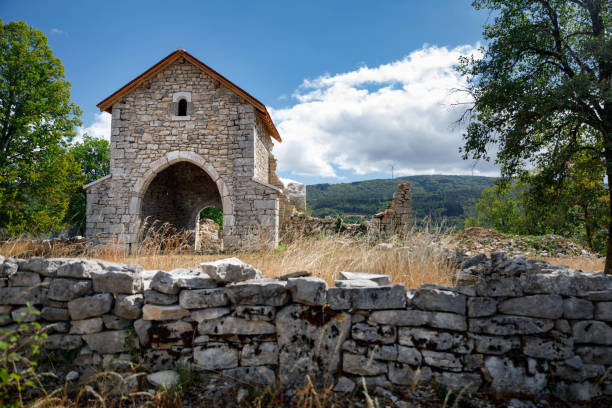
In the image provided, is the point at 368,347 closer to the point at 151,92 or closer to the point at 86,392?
the point at 86,392

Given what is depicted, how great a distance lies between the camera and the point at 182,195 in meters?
14.7

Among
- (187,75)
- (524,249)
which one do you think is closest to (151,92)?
(187,75)

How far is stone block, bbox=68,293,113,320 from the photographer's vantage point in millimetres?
3094

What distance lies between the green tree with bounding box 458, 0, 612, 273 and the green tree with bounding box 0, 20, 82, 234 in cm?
1485

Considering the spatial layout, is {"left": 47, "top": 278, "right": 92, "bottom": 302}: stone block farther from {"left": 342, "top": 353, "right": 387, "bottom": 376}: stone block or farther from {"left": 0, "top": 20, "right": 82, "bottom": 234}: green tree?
{"left": 0, "top": 20, "right": 82, "bottom": 234}: green tree

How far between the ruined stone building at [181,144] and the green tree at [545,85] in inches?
257

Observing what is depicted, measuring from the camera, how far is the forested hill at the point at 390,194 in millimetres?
63438

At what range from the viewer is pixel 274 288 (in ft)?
9.95

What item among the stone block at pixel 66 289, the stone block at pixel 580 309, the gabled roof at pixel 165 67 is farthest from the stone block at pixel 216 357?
the gabled roof at pixel 165 67

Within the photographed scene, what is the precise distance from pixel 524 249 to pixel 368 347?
10844 mm

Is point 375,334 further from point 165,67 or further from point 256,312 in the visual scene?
point 165,67

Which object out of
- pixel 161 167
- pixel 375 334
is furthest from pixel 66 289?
pixel 161 167

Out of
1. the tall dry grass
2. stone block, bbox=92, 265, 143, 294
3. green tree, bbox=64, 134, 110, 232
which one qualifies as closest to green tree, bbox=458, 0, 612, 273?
the tall dry grass

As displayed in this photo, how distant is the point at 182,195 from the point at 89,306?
1230 cm
